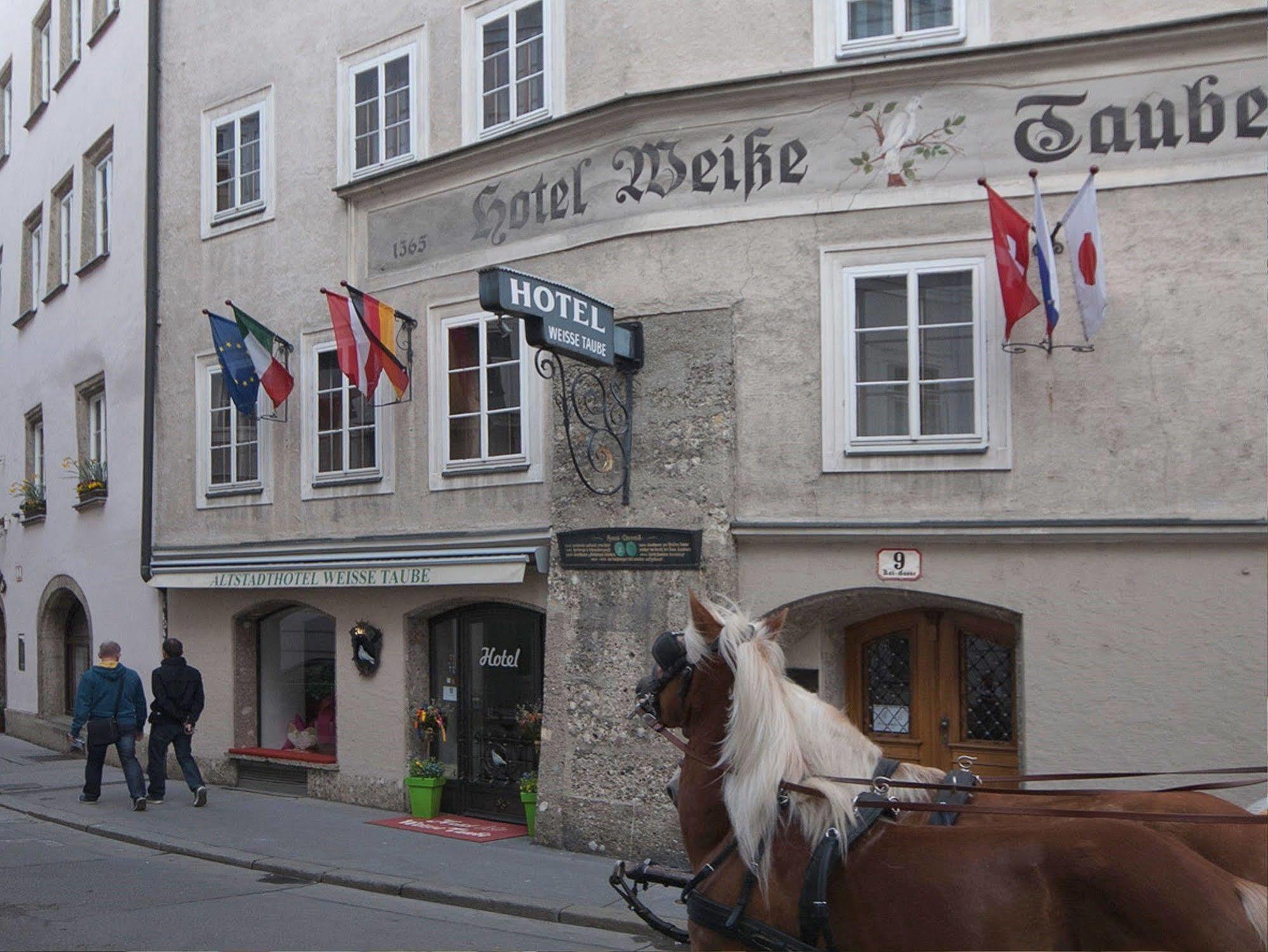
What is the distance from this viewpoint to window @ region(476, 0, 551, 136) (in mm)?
11742

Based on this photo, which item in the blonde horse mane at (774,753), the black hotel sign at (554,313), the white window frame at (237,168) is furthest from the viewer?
the white window frame at (237,168)

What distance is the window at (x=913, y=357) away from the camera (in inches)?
376

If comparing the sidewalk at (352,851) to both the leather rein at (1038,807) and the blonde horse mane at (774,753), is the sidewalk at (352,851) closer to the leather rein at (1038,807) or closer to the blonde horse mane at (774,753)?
the blonde horse mane at (774,753)

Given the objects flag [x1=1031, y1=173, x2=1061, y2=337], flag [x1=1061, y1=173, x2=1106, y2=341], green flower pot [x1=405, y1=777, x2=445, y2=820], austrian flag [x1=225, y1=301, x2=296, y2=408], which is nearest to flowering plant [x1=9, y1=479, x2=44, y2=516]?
austrian flag [x1=225, y1=301, x2=296, y2=408]

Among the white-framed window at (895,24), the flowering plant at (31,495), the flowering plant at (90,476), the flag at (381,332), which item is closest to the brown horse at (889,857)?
the white-framed window at (895,24)

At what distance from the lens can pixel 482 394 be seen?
39.8 ft

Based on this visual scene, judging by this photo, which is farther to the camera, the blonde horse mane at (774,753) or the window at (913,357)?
the window at (913,357)

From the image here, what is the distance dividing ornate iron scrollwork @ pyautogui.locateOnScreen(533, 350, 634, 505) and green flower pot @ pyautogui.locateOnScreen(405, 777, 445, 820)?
3.51 m

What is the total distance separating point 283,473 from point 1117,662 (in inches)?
358

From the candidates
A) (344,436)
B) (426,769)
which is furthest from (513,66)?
(426,769)

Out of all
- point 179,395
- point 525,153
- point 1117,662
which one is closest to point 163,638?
point 179,395

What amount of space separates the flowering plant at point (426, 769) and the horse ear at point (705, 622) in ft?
24.9

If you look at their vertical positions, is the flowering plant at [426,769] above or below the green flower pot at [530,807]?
above

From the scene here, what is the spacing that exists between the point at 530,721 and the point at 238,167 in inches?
305
